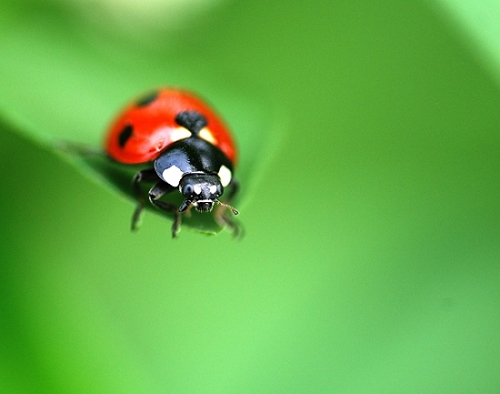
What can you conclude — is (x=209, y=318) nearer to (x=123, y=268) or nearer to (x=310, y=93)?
(x=123, y=268)

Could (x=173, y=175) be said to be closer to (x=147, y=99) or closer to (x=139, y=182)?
(x=139, y=182)

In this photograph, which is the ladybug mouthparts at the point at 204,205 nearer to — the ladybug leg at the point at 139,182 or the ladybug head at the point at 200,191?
the ladybug head at the point at 200,191

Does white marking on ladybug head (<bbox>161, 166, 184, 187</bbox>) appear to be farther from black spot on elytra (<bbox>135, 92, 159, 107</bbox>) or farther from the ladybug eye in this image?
black spot on elytra (<bbox>135, 92, 159, 107</bbox>)

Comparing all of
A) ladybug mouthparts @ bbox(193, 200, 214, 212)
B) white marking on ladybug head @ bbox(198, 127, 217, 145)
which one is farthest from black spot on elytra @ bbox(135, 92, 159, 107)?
ladybug mouthparts @ bbox(193, 200, 214, 212)

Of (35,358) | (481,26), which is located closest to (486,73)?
(481,26)

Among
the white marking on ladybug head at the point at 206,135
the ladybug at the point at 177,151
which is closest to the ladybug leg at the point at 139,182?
the ladybug at the point at 177,151

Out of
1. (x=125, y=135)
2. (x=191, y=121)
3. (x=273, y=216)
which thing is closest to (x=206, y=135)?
(x=191, y=121)
